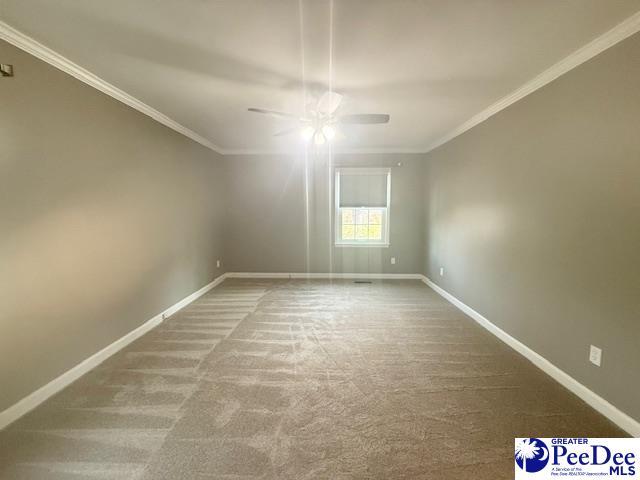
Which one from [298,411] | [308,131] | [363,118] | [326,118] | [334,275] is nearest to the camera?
[298,411]

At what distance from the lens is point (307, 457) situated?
1.47 metres

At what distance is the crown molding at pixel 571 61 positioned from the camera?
1.61m

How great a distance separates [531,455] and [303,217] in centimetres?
442

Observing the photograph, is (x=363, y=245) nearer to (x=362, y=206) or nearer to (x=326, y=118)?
(x=362, y=206)

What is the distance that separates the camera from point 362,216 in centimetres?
532

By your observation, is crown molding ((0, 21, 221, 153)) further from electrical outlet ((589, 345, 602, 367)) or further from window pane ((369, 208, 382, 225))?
electrical outlet ((589, 345, 602, 367))

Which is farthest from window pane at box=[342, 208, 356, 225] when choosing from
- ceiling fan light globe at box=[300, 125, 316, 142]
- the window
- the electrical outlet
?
the electrical outlet

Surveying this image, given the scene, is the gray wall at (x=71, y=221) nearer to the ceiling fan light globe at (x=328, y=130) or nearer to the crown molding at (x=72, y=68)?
the crown molding at (x=72, y=68)

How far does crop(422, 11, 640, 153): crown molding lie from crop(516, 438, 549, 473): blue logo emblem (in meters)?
2.51

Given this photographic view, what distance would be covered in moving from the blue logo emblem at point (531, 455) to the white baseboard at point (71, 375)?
306 cm

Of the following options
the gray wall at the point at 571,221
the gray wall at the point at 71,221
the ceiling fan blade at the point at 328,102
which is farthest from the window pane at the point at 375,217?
the gray wall at the point at 71,221

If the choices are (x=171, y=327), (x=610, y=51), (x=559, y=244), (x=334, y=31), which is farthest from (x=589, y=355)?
(x=171, y=327)

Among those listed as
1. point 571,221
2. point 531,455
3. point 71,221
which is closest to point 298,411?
point 531,455

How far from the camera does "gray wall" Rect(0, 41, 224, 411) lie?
175 cm
